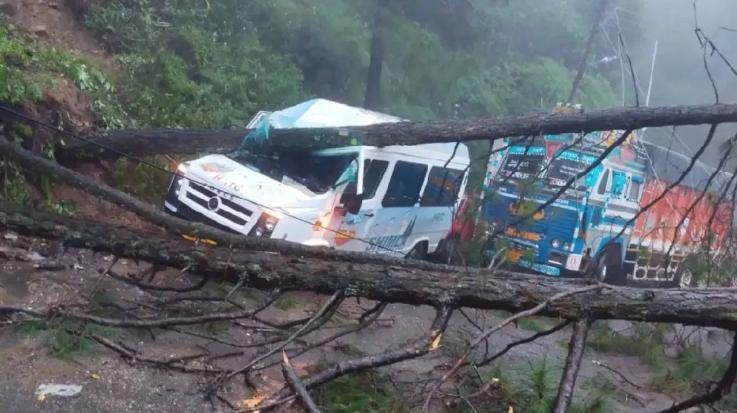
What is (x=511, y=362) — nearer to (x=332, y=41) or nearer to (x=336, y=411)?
(x=336, y=411)

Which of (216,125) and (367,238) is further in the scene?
(216,125)

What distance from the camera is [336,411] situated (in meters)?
5.26

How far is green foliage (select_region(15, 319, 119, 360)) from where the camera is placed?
214 inches

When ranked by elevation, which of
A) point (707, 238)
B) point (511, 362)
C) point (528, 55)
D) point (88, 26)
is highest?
point (528, 55)

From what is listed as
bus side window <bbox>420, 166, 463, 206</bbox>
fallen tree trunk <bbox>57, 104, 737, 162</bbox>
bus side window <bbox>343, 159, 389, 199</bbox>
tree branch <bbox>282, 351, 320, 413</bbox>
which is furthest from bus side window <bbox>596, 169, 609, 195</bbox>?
tree branch <bbox>282, 351, 320, 413</bbox>

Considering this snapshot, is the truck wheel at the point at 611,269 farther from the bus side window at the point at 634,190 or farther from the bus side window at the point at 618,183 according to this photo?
the bus side window at the point at 618,183

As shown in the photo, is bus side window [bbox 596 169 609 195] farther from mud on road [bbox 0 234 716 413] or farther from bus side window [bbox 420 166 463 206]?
mud on road [bbox 0 234 716 413]

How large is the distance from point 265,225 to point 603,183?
7.31 metres

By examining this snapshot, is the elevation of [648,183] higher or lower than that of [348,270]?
higher

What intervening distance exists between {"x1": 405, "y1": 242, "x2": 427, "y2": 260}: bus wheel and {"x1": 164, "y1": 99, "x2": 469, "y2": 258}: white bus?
935mm

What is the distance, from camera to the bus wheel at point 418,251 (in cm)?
1079

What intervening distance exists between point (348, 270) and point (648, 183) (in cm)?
1047

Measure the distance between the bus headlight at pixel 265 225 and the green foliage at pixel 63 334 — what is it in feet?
7.29

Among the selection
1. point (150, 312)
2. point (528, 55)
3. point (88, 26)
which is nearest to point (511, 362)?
point (150, 312)
